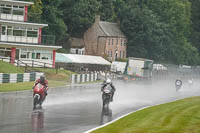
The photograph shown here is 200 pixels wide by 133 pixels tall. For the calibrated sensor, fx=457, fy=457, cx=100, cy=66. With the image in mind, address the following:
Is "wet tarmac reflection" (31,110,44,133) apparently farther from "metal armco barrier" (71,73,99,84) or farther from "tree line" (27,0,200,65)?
"tree line" (27,0,200,65)

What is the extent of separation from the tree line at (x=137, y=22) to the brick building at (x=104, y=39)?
132 centimetres

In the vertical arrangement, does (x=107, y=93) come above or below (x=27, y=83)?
above

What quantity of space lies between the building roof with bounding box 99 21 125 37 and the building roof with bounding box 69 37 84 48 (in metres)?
5.66

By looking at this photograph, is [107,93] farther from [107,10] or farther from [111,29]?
[107,10]

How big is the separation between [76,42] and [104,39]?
5.98m

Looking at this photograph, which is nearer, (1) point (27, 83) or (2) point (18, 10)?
(1) point (27, 83)

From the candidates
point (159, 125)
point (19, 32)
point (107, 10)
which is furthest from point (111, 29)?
point (159, 125)

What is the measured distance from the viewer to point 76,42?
Result: 96.5 m

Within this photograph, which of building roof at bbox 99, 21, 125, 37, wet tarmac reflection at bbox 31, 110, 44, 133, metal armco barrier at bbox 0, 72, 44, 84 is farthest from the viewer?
building roof at bbox 99, 21, 125, 37

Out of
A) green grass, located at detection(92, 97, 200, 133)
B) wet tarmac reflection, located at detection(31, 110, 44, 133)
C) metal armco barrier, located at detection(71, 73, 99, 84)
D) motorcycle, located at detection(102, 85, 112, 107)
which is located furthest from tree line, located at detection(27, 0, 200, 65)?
green grass, located at detection(92, 97, 200, 133)

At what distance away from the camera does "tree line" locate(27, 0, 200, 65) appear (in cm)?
8526

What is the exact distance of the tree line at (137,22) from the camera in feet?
280

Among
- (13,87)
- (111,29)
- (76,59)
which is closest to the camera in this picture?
(13,87)

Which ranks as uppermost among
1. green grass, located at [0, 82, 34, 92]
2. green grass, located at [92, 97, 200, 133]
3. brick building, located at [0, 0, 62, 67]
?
Answer: brick building, located at [0, 0, 62, 67]
